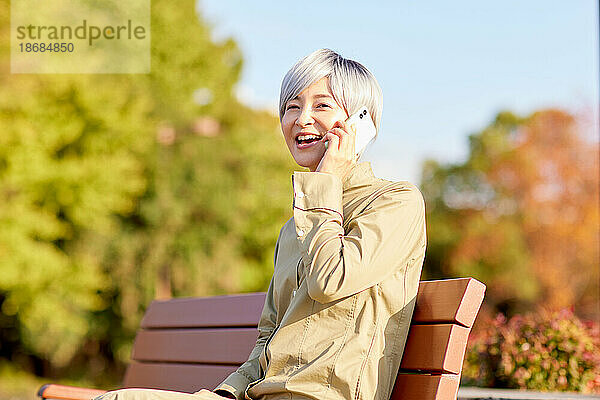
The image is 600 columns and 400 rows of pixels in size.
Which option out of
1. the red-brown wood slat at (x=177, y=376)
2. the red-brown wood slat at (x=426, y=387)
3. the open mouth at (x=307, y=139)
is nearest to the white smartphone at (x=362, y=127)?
the open mouth at (x=307, y=139)

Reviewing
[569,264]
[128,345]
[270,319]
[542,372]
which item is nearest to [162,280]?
[128,345]

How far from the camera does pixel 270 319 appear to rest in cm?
245

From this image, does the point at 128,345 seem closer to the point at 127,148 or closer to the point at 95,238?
the point at 95,238

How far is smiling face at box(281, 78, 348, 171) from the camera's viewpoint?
2.23m

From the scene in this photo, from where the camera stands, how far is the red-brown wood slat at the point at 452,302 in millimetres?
2064

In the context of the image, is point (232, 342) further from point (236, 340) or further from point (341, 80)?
point (341, 80)

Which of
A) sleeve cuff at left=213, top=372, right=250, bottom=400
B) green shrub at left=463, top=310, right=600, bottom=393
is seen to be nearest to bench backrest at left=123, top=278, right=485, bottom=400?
sleeve cuff at left=213, top=372, right=250, bottom=400

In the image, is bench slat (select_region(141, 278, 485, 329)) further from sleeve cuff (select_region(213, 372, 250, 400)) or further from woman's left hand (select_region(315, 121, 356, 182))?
sleeve cuff (select_region(213, 372, 250, 400))

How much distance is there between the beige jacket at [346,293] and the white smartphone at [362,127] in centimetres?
15

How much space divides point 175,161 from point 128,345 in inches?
177

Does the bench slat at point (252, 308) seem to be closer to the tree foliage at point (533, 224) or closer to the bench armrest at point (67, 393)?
the bench armrest at point (67, 393)

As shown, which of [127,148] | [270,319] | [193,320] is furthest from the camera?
[127,148]

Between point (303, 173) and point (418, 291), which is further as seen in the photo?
point (418, 291)

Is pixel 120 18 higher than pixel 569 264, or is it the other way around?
pixel 120 18
